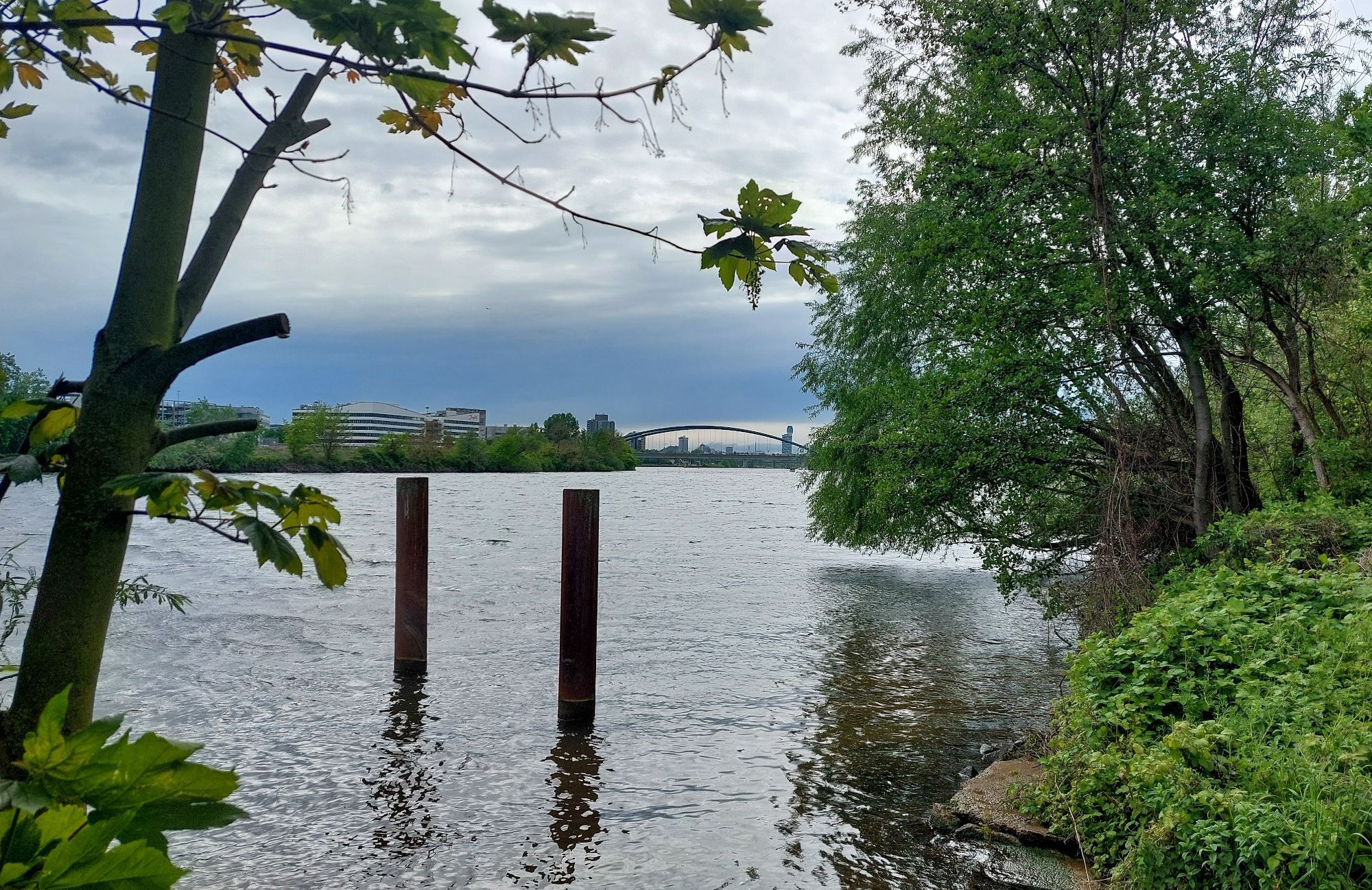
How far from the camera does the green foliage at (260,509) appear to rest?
1.20 metres

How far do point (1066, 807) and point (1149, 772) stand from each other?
119 cm

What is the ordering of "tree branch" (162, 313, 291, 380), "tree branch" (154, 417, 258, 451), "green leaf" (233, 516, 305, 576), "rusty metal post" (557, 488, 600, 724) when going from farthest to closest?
"rusty metal post" (557, 488, 600, 724)
"tree branch" (154, 417, 258, 451)
"tree branch" (162, 313, 291, 380)
"green leaf" (233, 516, 305, 576)

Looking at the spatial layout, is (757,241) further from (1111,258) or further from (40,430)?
(1111,258)

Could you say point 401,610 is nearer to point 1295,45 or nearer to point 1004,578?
point 1004,578

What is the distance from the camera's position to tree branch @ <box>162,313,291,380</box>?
1.57m

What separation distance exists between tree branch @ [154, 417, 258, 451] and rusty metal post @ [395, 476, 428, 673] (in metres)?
10.7

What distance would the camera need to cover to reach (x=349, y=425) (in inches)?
4601

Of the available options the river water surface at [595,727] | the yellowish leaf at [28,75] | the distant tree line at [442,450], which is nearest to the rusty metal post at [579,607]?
the river water surface at [595,727]

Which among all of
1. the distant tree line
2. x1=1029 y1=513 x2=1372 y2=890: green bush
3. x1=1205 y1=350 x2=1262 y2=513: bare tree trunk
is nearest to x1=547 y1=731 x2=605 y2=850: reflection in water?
x1=1029 y1=513 x2=1372 y2=890: green bush

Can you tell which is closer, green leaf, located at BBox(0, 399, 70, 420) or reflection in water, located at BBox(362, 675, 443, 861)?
green leaf, located at BBox(0, 399, 70, 420)

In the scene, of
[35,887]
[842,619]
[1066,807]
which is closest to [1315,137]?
[1066,807]

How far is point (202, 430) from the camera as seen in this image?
5.88 ft

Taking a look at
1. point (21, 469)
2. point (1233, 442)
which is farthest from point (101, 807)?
point (1233, 442)

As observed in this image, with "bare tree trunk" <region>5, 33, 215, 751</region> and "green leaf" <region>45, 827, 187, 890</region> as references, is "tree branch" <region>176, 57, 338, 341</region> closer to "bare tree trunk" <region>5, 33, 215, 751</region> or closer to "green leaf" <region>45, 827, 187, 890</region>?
"bare tree trunk" <region>5, 33, 215, 751</region>
